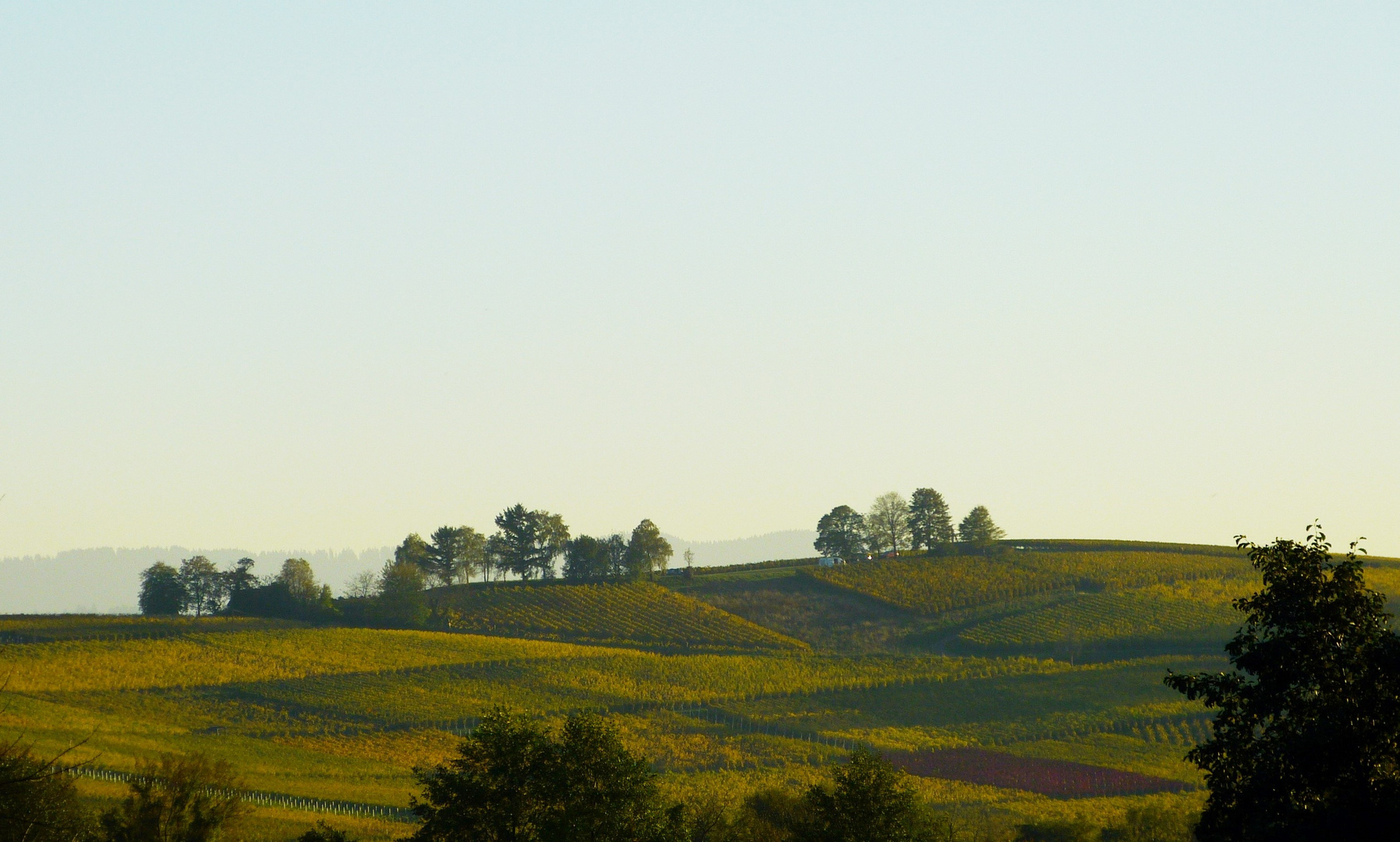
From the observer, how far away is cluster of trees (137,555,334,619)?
140125mm

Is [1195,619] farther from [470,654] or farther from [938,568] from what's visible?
[470,654]

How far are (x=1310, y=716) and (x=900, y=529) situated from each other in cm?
15478

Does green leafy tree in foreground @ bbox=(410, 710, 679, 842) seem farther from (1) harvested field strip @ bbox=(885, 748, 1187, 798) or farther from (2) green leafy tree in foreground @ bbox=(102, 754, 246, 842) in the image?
(1) harvested field strip @ bbox=(885, 748, 1187, 798)

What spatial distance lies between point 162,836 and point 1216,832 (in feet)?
111

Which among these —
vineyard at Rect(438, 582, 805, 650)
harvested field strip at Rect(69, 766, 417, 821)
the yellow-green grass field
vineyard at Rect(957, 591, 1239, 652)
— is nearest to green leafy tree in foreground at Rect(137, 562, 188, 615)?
the yellow-green grass field

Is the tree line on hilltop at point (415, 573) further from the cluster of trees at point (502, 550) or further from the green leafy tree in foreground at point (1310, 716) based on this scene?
the green leafy tree in foreground at point (1310, 716)

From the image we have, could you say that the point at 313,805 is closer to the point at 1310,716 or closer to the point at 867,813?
the point at 867,813

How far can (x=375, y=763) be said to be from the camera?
78.9m

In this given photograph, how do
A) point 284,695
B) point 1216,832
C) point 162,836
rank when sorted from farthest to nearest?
point 284,695, point 162,836, point 1216,832

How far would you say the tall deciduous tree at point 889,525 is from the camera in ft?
575

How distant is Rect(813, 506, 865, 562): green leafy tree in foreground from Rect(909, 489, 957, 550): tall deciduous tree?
7395 mm

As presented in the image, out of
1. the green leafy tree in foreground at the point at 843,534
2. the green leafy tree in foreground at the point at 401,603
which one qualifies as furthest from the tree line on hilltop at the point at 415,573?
the green leafy tree in foreground at the point at 843,534

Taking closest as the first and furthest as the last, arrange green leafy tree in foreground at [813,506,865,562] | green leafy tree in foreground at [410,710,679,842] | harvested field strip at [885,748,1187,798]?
green leafy tree in foreground at [410,710,679,842] → harvested field strip at [885,748,1187,798] → green leafy tree in foreground at [813,506,865,562]

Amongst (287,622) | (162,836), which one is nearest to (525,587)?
(287,622)
